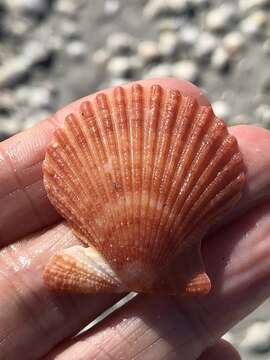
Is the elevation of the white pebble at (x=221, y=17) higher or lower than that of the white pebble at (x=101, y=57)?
higher

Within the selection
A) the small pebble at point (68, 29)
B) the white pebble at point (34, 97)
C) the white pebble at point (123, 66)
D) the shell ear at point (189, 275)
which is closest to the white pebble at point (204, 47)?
the white pebble at point (123, 66)

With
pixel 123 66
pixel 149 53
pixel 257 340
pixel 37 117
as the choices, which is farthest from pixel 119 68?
pixel 257 340

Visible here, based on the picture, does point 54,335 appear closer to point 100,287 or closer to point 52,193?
point 100,287

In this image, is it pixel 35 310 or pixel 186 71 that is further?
pixel 186 71

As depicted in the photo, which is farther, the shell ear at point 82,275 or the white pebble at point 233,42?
the white pebble at point 233,42

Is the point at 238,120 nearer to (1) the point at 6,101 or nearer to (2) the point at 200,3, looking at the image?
(2) the point at 200,3

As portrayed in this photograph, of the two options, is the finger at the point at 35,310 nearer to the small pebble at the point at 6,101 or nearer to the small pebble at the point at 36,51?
the small pebble at the point at 6,101
